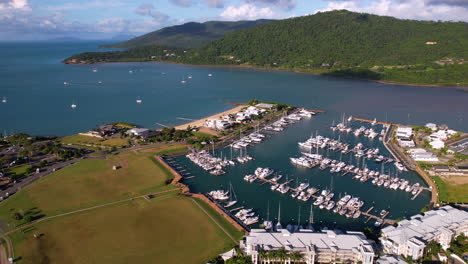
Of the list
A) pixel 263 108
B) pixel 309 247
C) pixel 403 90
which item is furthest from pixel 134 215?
pixel 403 90

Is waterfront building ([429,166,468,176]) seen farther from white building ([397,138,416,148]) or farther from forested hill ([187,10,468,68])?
forested hill ([187,10,468,68])

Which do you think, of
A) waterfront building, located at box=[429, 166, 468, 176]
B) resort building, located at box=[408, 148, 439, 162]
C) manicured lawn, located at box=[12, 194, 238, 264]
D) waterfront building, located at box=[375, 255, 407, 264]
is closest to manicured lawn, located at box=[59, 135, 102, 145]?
manicured lawn, located at box=[12, 194, 238, 264]

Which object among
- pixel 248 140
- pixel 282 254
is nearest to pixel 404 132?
pixel 248 140

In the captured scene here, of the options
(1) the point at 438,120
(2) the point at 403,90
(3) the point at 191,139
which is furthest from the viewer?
(2) the point at 403,90

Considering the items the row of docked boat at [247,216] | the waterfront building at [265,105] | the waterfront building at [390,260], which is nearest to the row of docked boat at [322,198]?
the row of docked boat at [247,216]

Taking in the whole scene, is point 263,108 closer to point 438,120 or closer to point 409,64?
point 438,120

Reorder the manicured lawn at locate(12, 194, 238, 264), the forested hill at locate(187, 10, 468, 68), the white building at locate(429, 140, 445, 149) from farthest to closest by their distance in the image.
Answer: the forested hill at locate(187, 10, 468, 68) → the white building at locate(429, 140, 445, 149) → the manicured lawn at locate(12, 194, 238, 264)

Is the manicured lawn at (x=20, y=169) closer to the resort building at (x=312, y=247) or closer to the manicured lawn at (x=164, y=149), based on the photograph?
the manicured lawn at (x=164, y=149)
